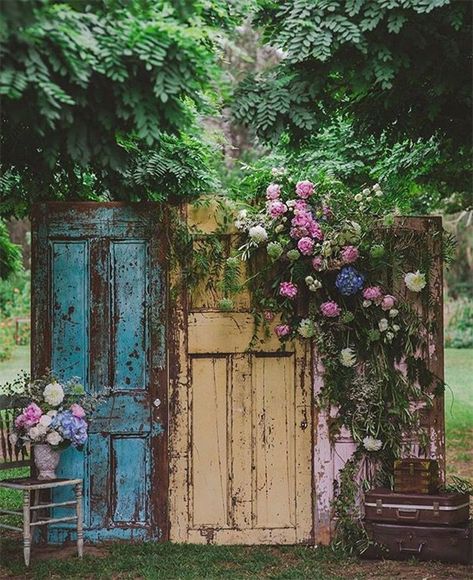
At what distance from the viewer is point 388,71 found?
17.4 ft

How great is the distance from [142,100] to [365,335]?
243 cm

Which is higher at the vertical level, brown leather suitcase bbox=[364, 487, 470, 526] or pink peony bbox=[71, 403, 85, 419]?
pink peony bbox=[71, 403, 85, 419]

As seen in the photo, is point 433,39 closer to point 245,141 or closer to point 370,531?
point 370,531

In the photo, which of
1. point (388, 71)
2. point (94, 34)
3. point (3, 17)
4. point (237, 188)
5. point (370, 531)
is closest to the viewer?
point (3, 17)

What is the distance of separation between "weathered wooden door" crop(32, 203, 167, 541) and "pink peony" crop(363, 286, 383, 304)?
133 cm

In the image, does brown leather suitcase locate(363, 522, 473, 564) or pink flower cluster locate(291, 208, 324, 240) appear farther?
pink flower cluster locate(291, 208, 324, 240)

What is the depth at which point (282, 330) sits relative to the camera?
6.30 metres

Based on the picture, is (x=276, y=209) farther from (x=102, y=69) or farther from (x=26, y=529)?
(x=26, y=529)

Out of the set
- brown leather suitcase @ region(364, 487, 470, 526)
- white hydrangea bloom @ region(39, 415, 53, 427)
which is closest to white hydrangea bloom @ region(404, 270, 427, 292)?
brown leather suitcase @ region(364, 487, 470, 526)

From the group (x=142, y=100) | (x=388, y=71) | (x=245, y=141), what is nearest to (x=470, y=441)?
(x=388, y=71)

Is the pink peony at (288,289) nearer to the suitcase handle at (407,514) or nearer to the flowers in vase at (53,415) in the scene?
the flowers in vase at (53,415)

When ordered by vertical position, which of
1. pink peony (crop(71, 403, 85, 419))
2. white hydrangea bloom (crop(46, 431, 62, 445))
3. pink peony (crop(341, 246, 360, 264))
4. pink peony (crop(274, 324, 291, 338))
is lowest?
white hydrangea bloom (crop(46, 431, 62, 445))

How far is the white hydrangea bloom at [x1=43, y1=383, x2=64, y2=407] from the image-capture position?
6004mm

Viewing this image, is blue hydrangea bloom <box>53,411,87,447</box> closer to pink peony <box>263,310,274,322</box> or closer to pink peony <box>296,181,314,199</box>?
pink peony <box>263,310,274,322</box>
